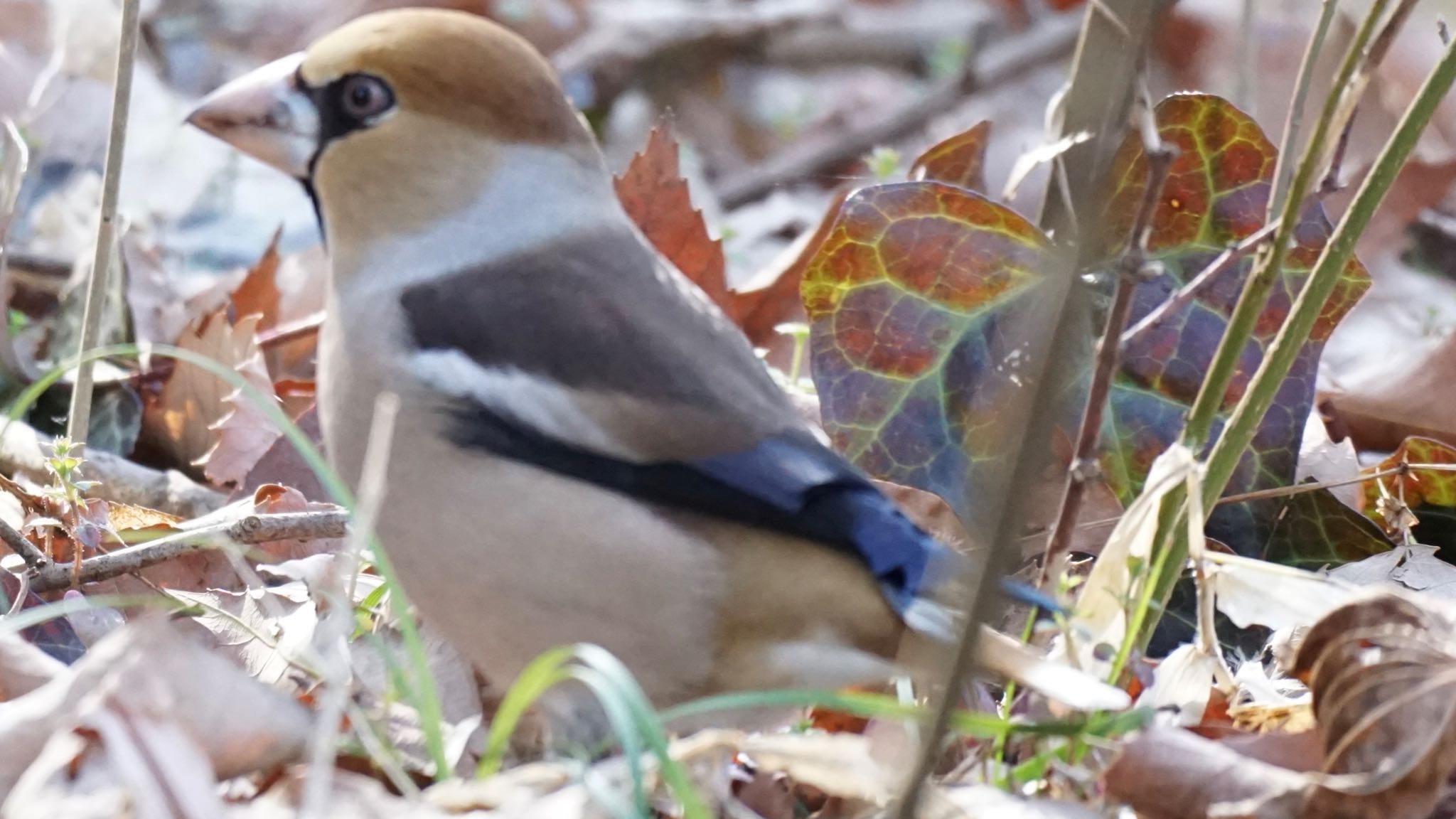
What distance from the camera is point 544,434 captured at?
201 centimetres

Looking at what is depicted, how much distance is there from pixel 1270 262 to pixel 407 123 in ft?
3.61

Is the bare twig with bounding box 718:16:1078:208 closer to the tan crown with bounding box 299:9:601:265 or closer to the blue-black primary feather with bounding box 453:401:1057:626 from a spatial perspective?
the tan crown with bounding box 299:9:601:265

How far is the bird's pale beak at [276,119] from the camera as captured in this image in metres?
2.22

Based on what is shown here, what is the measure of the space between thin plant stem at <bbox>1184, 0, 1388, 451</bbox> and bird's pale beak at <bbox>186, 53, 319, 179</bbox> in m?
1.20

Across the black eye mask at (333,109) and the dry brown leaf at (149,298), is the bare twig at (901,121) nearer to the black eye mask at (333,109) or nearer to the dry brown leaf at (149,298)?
the dry brown leaf at (149,298)

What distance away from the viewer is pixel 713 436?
201 cm

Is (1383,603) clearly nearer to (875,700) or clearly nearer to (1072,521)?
(1072,521)

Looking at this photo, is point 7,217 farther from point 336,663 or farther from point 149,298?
point 336,663

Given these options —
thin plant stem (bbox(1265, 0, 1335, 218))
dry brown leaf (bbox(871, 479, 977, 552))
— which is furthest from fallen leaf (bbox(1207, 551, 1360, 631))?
dry brown leaf (bbox(871, 479, 977, 552))

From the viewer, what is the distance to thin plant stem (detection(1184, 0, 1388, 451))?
1.79 metres

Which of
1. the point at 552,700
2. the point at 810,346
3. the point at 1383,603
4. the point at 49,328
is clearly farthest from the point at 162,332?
the point at 1383,603

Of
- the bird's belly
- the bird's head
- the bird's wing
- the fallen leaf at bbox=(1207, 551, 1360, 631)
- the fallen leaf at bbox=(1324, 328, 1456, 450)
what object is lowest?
the fallen leaf at bbox=(1324, 328, 1456, 450)

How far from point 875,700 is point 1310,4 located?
231 inches

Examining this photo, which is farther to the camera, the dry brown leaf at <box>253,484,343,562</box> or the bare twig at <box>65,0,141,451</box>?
the dry brown leaf at <box>253,484,343,562</box>
